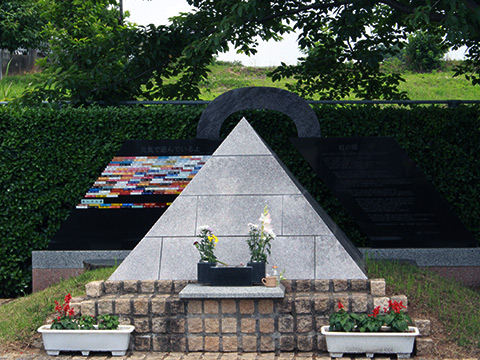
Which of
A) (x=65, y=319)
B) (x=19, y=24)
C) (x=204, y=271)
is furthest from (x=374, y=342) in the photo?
(x=19, y=24)

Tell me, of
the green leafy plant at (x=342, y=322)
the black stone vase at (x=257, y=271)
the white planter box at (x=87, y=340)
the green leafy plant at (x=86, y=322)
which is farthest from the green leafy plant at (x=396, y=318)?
the green leafy plant at (x=86, y=322)

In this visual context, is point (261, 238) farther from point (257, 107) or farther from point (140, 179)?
point (140, 179)

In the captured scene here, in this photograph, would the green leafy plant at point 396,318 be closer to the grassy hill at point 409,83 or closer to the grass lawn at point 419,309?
the grass lawn at point 419,309

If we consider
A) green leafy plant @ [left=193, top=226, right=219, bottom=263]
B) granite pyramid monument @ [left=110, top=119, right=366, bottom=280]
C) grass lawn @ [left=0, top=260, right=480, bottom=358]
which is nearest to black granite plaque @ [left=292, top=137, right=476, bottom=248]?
grass lawn @ [left=0, top=260, right=480, bottom=358]

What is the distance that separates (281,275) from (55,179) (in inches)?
195

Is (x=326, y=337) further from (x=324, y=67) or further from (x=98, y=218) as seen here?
(x=324, y=67)

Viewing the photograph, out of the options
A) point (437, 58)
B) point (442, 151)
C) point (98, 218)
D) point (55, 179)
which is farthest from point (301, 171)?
point (437, 58)

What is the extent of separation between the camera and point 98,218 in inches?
394

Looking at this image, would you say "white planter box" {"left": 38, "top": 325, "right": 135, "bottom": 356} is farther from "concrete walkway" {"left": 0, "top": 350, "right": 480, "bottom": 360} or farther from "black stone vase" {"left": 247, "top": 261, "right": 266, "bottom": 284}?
"black stone vase" {"left": 247, "top": 261, "right": 266, "bottom": 284}

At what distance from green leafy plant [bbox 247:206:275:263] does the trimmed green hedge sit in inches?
133

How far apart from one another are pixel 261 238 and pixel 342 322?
1.30m

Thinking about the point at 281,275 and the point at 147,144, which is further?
the point at 147,144

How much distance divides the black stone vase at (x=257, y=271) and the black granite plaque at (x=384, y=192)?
131 inches

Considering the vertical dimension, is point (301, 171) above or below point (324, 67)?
below
